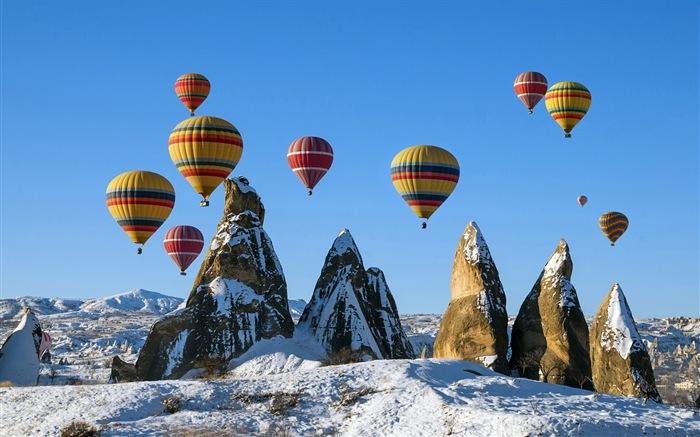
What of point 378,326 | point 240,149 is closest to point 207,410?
point 378,326

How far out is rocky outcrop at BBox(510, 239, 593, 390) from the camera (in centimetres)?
4041

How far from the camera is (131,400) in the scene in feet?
103

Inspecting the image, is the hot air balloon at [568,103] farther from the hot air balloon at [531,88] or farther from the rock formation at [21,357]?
the rock formation at [21,357]

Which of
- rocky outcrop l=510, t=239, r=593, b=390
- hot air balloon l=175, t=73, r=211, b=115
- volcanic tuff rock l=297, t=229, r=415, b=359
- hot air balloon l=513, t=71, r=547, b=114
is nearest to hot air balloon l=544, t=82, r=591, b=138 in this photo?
hot air balloon l=513, t=71, r=547, b=114

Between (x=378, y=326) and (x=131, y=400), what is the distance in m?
23.1

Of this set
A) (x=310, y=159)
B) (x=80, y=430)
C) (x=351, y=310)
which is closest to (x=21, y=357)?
(x=351, y=310)

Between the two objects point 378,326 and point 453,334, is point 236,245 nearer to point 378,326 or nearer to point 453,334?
point 378,326

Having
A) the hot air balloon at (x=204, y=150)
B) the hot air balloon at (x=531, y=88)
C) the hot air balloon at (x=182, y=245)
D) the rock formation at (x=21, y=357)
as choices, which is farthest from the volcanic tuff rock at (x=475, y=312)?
the hot air balloon at (x=531, y=88)

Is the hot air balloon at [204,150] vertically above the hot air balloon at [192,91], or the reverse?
the hot air balloon at [192,91]

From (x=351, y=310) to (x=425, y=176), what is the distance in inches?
499

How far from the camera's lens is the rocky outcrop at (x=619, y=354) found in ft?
112

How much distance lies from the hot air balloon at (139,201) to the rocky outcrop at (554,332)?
23953 millimetres

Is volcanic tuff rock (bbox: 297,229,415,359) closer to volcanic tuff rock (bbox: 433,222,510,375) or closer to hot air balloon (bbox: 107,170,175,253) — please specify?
volcanic tuff rock (bbox: 433,222,510,375)

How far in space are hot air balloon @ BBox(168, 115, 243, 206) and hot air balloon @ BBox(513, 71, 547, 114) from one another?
3082cm
